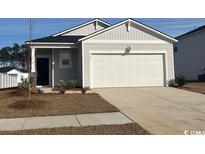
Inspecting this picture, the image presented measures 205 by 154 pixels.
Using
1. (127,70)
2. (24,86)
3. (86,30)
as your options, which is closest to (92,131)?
(24,86)

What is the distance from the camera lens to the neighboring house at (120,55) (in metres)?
18.8

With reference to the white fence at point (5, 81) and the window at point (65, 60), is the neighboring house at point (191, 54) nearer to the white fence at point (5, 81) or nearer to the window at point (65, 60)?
the window at point (65, 60)

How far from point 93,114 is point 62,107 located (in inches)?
72.7

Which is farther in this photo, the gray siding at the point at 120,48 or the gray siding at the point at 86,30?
the gray siding at the point at 86,30

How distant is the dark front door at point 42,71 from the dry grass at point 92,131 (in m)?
13.4


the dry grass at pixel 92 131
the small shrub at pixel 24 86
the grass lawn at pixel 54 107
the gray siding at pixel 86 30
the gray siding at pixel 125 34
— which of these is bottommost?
the dry grass at pixel 92 131

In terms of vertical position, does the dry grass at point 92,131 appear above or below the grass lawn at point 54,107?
below

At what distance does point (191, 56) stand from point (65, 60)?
13396mm

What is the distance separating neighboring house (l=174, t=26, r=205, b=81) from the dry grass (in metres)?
19.4

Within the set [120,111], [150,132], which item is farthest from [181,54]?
[150,132]

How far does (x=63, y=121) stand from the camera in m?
9.33

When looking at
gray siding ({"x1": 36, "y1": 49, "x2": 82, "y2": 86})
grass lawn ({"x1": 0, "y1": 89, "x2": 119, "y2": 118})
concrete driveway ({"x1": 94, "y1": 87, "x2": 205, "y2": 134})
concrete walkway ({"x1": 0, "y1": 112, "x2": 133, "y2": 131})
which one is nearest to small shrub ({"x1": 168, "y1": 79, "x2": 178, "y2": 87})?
concrete driveway ({"x1": 94, "y1": 87, "x2": 205, "y2": 134})

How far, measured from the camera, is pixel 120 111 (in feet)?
35.5

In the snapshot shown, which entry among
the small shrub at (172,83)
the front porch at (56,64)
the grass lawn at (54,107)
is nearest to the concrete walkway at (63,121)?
the grass lawn at (54,107)
